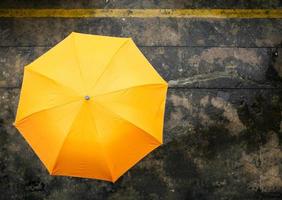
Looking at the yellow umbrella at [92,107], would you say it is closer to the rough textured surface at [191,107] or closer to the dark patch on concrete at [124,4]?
the rough textured surface at [191,107]

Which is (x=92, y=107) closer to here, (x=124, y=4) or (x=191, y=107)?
(x=191, y=107)

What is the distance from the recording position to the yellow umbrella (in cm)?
538

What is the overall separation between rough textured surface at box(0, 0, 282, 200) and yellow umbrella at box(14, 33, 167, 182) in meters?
1.35

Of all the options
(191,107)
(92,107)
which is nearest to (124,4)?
(191,107)

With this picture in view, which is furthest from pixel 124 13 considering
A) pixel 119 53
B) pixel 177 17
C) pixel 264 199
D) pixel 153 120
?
pixel 264 199

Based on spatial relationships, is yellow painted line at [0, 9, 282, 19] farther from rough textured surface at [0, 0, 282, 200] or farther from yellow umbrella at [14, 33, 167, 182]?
yellow umbrella at [14, 33, 167, 182]

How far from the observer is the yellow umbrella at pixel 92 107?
5375 millimetres

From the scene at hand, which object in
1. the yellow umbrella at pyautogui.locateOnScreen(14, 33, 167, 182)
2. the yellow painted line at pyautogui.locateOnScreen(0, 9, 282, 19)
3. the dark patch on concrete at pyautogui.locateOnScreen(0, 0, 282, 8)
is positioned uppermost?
the dark patch on concrete at pyautogui.locateOnScreen(0, 0, 282, 8)

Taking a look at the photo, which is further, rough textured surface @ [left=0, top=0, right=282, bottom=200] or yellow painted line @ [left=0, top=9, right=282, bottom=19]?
yellow painted line @ [left=0, top=9, right=282, bottom=19]

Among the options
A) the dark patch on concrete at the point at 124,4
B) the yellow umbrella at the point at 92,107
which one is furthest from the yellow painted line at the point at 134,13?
the yellow umbrella at the point at 92,107

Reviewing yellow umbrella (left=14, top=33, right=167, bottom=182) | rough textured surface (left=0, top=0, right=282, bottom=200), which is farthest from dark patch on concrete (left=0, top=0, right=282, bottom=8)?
yellow umbrella (left=14, top=33, right=167, bottom=182)

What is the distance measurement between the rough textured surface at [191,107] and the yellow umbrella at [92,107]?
1349 mm

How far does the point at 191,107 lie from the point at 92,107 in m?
2.34

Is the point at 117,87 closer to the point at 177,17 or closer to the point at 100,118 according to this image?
the point at 100,118
